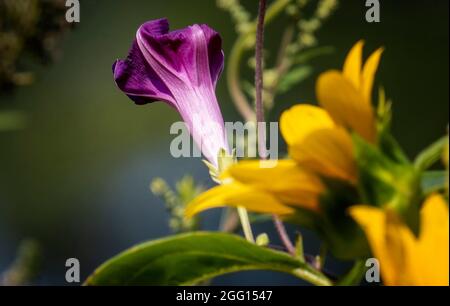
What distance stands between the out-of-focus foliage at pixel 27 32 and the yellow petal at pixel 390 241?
0.51 meters

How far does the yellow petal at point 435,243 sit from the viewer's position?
212 mm

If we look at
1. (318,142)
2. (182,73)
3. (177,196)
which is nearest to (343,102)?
(318,142)

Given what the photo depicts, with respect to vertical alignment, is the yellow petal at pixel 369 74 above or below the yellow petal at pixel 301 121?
above

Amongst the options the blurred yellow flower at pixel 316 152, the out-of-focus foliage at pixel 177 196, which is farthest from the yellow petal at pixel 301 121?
the out-of-focus foliage at pixel 177 196

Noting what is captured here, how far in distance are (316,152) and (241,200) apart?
3 cm

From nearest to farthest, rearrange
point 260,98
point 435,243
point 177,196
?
point 435,243 < point 260,98 < point 177,196

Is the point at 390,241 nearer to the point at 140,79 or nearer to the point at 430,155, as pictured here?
the point at 430,155

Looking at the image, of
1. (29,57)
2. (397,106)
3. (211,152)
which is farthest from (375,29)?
(211,152)

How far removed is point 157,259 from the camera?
0.88 ft

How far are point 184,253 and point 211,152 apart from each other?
0.11 m

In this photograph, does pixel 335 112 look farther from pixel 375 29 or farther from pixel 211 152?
pixel 375 29

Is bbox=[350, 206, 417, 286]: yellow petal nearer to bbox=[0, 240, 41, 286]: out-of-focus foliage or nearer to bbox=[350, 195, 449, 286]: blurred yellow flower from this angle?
bbox=[350, 195, 449, 286]: blurred yellow flower

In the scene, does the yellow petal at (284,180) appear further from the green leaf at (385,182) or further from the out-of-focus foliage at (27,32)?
the out-of-focus foliage at (27,32)

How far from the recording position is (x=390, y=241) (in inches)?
8.5
